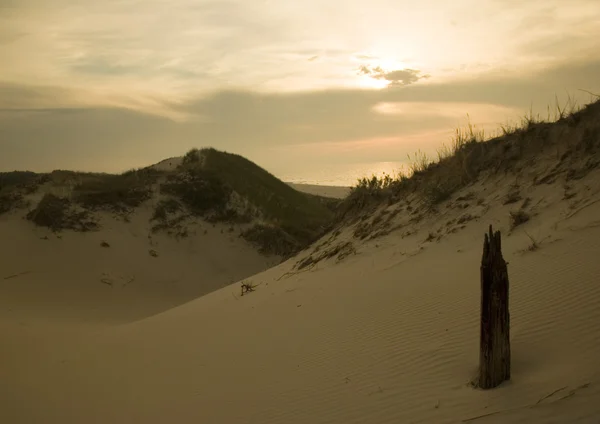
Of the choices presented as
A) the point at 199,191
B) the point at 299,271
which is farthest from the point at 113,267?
the point at 299,271

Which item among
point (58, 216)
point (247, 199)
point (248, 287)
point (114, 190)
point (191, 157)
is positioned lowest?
point (248, 287)

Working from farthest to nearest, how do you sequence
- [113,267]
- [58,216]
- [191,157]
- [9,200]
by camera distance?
[191,157], [9,200], [58,216], [113,267]

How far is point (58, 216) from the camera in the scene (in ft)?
63.6

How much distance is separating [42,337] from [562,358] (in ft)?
34.2

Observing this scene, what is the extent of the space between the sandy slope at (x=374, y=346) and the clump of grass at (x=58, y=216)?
9.45 meters

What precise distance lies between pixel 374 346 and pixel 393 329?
34cm

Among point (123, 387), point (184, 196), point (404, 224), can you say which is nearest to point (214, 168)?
point (184, 196)

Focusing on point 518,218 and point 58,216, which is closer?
point 518,218

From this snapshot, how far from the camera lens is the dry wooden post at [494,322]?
383 cm

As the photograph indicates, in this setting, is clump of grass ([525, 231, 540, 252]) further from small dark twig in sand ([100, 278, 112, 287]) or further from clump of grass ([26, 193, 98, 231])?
clump of grass ([26, 193, 98, 231])

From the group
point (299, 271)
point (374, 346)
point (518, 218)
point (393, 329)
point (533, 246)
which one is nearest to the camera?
point (374, 346)

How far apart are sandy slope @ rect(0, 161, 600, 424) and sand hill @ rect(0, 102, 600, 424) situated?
2cm

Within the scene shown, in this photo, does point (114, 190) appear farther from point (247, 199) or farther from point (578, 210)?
point (578, 210)

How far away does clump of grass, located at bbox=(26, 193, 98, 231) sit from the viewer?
19.0 m
